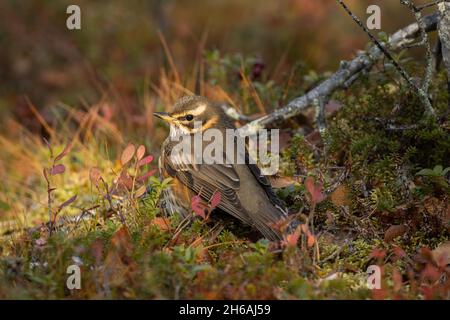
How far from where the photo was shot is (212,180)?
6.24 metres

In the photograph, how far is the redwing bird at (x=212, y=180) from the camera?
5922 millimetres

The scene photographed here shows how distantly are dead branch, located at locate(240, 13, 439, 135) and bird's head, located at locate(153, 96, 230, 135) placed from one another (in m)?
0.58

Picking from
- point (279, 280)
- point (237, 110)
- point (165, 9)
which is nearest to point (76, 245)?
point (279, 280)

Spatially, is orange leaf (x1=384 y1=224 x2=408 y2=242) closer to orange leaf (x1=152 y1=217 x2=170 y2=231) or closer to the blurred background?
orange leaf (x1=152 y1=217 x2=170 y2=231)

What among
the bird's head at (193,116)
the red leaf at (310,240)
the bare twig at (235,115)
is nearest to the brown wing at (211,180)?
the bird's head at (193,116)

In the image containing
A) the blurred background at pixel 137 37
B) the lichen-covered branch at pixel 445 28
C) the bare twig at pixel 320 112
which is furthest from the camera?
the blurred background at pixel 137 37

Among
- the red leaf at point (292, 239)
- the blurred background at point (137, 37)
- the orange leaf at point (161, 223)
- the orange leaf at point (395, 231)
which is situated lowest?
the red leaf at point (292, 239)

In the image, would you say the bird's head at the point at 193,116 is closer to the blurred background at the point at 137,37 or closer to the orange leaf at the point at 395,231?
the orange leaf at the point at 395,231

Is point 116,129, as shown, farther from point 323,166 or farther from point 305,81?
point 323,166

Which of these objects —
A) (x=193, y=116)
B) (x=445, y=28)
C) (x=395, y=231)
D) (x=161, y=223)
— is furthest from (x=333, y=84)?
(x=161, y=223)

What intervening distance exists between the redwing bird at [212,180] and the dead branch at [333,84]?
461mm

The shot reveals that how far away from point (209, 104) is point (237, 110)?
122 centimetres

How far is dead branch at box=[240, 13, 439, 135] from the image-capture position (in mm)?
7312

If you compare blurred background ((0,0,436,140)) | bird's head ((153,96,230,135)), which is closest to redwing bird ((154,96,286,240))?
bird's head ((153,96,230,135))
